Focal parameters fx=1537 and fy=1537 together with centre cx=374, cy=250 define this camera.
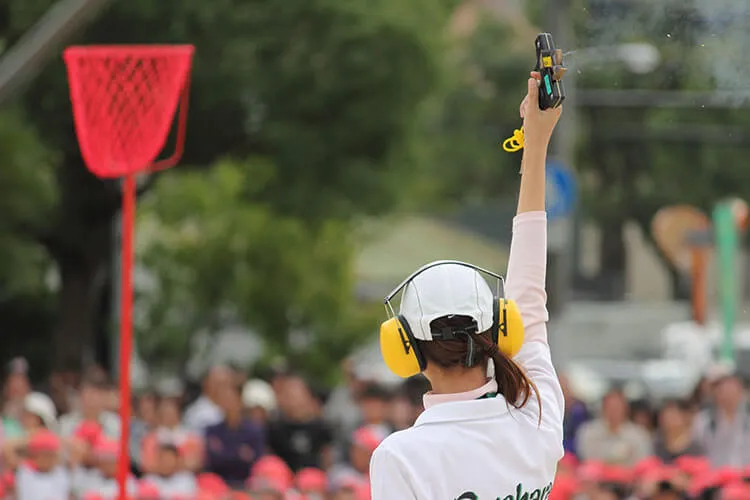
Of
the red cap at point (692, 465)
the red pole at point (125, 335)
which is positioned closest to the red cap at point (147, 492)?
the red cap at point (692, 465)

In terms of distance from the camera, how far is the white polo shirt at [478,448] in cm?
291

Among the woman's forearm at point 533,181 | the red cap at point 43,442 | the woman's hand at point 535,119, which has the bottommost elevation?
the red cap at point 43,442

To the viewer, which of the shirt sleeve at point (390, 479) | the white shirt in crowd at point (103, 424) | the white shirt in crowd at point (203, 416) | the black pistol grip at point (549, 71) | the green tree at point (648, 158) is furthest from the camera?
the green tree at point (648, 158)

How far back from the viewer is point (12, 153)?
15.5m

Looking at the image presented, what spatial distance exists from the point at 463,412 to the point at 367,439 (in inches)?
306

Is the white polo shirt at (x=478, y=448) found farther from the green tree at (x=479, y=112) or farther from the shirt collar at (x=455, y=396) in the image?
the green tree at (x=479, y=112)

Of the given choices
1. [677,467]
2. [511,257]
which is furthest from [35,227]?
[511,257]

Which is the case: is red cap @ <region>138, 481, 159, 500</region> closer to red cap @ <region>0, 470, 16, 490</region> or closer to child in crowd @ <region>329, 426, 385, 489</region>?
red cap @ <region>0, 470, 16, 490</region>

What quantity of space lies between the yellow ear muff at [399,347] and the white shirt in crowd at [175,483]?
23.3 feet

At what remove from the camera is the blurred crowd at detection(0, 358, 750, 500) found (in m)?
9.71

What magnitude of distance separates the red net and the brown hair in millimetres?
3363

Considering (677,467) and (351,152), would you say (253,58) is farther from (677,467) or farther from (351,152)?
(677,467)

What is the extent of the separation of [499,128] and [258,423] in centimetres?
2661

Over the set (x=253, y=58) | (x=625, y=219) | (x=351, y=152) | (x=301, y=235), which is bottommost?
(x=625, y=219)
